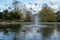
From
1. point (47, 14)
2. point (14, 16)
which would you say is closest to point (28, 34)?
point (14, 16)

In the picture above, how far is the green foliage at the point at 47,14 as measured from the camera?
46584 mm

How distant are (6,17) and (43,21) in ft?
28.7

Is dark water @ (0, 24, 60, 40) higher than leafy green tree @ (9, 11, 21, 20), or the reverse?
dark water @ (0, 24, 60, 40)

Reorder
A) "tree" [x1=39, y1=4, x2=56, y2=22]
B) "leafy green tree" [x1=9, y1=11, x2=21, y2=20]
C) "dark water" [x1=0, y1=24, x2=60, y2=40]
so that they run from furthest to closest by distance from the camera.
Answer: "tree" [x1=39, y1=4, x2=56, y2=22] → "leafy green tree" [x1=9, y1=11, x2=21, y2=20] → "dark water" [x1=0, y1=24, x2=60, y2=40]

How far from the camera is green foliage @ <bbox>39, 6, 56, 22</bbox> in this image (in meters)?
46.6

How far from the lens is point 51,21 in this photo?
49781 millimetres

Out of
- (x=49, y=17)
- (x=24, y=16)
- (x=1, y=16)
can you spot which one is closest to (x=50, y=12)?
(x=49, y=17)

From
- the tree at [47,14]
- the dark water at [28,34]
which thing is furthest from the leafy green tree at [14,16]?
the dark water at [28,34]

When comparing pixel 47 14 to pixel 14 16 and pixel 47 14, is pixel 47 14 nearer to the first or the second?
pixel 47 14

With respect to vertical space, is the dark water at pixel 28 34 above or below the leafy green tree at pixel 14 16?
Answer: above

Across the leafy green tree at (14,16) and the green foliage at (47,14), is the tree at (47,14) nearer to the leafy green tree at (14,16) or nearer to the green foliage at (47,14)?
the green foliage at (47,14)

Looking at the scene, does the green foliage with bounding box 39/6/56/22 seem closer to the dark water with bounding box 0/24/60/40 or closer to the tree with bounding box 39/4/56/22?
the tree with bounding box 39/4/56/22

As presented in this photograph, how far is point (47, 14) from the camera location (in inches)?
1927

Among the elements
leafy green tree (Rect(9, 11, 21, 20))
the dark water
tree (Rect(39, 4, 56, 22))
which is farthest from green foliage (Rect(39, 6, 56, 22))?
the dark water
